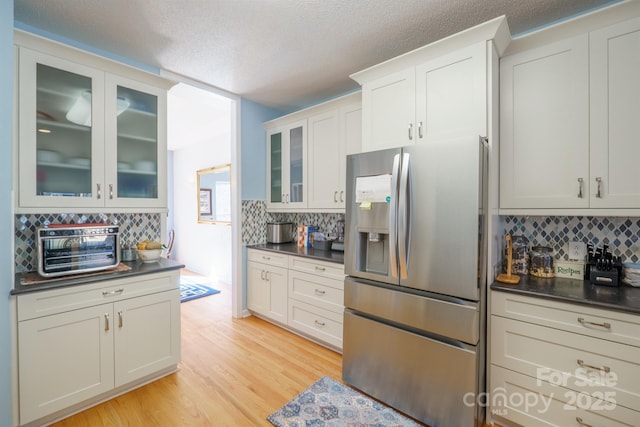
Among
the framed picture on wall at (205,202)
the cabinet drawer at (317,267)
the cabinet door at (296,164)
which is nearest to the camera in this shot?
the cabinet drawer at (317,267)

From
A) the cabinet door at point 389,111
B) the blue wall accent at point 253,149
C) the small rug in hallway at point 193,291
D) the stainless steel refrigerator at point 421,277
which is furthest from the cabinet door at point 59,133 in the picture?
the small rug in hallway at point 193,291

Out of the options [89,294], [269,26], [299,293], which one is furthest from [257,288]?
[269,26]

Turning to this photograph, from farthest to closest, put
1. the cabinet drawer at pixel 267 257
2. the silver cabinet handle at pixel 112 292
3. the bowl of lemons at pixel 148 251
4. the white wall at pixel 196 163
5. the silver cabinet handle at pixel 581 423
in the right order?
the white wall at pixel 196 163
the cabinet drawer at pixel 267 257
the bowl of lemons at pixel 148 251
the silver cabinet handle at pixel 112 292
the silver cabinet handle at pixel 581 423

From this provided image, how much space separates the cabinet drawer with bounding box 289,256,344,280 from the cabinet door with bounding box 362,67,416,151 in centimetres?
107

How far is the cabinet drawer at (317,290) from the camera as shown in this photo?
2590 mm

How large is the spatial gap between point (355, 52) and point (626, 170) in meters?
1.97

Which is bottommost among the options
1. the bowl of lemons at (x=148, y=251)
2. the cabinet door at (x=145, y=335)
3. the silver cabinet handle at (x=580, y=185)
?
the cabinet door at (x=145, y=335)

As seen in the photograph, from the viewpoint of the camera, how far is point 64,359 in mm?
1790

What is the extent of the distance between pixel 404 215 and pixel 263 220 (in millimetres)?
2297

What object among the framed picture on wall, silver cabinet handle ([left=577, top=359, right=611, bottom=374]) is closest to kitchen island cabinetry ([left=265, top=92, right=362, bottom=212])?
silver cabinet handle ([left=577, top=359, right=611, bottom=374])

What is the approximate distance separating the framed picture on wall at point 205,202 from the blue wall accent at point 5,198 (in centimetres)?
389

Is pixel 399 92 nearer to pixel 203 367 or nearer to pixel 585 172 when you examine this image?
pixel 585 172

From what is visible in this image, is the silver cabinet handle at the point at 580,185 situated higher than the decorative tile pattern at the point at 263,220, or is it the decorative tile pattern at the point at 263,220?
the silver cabinet handle at the point at 580,185

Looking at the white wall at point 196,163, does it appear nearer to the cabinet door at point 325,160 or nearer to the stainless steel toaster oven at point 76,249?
the cabinet door at point 325,160
